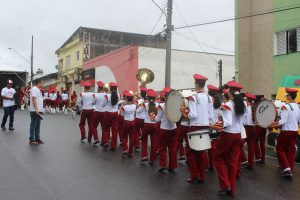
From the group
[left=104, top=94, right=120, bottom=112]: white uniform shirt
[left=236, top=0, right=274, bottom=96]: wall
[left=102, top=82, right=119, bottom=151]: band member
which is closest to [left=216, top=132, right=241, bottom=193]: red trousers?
[left=102, top=82, right=119, bottom=151]: band member

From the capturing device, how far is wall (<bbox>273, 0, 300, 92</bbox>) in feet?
60.6

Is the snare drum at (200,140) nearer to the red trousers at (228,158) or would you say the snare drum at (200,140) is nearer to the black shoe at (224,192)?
the red trousers at (228,158)

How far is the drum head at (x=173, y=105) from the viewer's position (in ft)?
26.1

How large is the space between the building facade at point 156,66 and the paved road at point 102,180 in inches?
926

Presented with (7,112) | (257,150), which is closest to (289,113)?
(257,150)

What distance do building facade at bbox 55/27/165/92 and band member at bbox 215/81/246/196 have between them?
121 feet

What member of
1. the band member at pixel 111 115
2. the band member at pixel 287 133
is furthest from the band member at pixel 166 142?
the band member at pixel 111 115

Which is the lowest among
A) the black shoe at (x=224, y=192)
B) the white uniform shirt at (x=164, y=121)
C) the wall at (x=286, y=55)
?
the black shoe at (x=224, y=192)

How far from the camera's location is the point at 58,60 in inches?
2144

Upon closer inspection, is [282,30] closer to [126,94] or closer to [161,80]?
[126,94]

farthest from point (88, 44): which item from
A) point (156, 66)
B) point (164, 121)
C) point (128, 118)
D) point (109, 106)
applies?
point (164, 121)

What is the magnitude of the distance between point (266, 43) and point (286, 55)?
1.39 m

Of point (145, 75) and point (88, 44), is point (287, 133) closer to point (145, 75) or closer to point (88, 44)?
point (145, 75)

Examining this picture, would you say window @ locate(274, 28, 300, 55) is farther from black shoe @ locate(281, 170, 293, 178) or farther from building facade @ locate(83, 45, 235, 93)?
building facade @ locate(83, 45, 235, 93)
